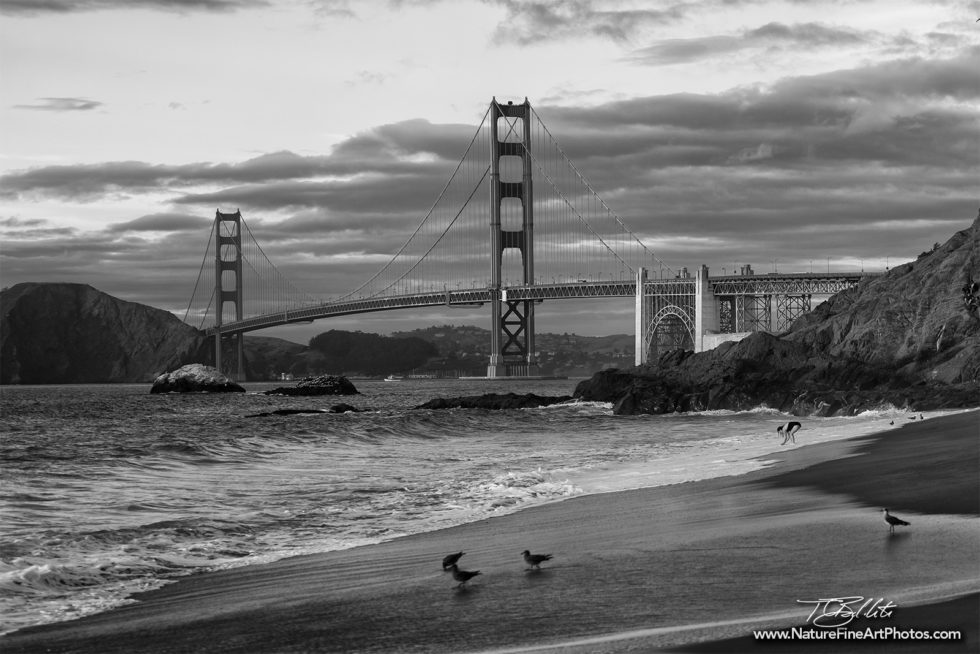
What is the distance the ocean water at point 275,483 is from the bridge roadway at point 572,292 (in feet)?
126

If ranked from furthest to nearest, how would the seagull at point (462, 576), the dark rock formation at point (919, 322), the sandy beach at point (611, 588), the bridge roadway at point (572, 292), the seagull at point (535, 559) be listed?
the bridge roadway at point (572, 292), the dark rock formation at point (919, 322), the seagull at point (535, 559), the seagull at point (462, 576), the sandy beach at point (611, 588)

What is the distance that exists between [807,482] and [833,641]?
6.77m

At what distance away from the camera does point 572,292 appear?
75.8 m

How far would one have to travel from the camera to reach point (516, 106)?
9156cm

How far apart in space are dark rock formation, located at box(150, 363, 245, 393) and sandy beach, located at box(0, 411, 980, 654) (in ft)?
215

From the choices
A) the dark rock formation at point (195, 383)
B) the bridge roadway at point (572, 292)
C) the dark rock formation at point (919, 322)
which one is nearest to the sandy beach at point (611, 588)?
the dark rock formation at point (919, 322)

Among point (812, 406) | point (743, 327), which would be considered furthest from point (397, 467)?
point (743, 327)

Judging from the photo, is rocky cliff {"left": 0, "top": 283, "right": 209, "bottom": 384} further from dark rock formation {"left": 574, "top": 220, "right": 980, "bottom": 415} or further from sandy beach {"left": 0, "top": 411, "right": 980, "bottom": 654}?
sandy beach {"left": 0, "top": 411, "right": 980, "bottom": 654}

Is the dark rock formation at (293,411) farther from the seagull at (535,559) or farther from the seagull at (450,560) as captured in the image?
the seagull at (535,559)

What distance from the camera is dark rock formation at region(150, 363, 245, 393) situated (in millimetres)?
72938

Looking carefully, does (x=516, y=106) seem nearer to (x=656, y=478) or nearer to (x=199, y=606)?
(x=656, y=478)

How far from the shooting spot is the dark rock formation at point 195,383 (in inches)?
2872
